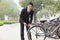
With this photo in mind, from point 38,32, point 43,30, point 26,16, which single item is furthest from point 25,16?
point 38,32

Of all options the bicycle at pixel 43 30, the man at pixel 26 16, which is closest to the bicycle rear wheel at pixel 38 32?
the bicycle at pixel 43 30

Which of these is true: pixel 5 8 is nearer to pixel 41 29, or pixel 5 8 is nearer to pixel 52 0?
pixel 52 0

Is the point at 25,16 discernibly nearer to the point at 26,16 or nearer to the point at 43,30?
the point at 26,16

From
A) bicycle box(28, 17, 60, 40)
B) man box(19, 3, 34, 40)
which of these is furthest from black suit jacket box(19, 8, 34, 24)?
bicycle box(28, 17, 60, 40)

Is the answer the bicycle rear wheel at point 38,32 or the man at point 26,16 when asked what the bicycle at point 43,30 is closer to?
the bicycle rear wheel at point 38,32

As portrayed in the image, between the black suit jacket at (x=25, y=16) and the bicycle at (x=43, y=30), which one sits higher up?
the black suit jacket at (x=25, y=16)

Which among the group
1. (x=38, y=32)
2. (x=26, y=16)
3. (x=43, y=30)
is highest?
(x=26, y=16)

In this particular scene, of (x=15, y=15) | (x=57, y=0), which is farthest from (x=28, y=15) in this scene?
(x=15, y=15)

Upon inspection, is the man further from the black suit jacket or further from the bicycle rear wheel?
the bicycle rear wheel

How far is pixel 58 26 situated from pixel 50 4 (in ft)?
43.0

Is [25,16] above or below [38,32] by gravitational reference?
above

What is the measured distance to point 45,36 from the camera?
9133mm

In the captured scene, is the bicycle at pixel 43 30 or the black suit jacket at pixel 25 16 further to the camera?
the bicycle at pixel 43 30

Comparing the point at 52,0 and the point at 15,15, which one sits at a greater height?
the point at 52,0
